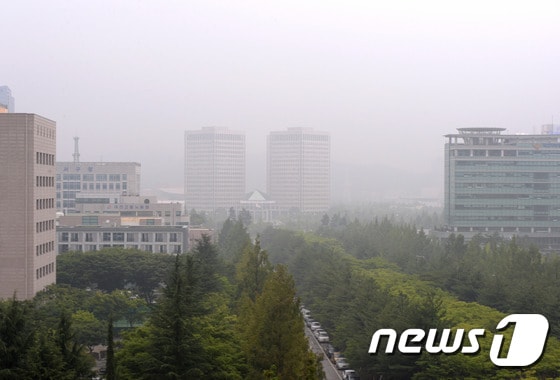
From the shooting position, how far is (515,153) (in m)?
76.6

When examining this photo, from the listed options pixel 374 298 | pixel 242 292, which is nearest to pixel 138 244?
pixel 242 292

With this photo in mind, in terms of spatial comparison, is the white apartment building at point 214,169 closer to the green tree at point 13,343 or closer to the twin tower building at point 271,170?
the twin tower building at point 271,170

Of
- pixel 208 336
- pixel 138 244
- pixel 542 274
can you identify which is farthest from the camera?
pixel 138 244

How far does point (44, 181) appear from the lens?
37188 millimetres

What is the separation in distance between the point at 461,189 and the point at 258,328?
56213mm

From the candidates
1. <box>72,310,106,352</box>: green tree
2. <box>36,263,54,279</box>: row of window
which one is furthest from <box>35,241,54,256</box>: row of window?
<box>72,310,106,352</box>: green tree

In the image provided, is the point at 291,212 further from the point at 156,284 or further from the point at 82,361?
the point at 82,361

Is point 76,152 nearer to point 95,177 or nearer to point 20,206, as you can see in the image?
point 95,177

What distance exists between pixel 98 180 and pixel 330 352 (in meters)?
73.5

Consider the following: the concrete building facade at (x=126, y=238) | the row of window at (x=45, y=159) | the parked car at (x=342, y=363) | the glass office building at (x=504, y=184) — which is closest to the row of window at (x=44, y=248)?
the row of window at (x=45, y=159)

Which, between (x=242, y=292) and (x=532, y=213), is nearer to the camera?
(x=242, y=292)

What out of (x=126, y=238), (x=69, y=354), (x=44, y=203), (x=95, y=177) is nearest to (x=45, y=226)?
(x=44, y=203)

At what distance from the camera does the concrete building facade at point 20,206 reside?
3443 cm

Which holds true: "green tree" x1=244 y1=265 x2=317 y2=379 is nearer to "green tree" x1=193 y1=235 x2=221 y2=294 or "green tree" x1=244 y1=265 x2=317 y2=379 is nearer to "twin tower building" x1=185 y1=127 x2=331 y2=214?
"green tree" x1=193 y1=235 x2=221 y2=294
